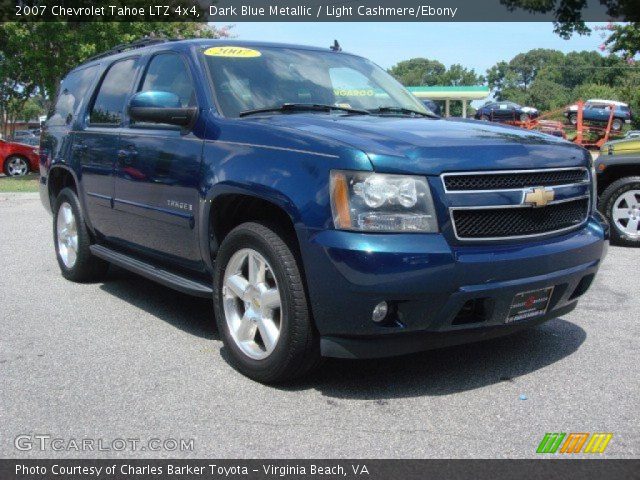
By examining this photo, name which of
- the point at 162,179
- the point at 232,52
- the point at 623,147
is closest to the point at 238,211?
the point at 162,179

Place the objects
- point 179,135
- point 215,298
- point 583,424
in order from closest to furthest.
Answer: point 583,424, point 215,298, point 179,135

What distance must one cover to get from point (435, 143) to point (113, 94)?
318 cm

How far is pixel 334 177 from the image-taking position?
11.0 ft

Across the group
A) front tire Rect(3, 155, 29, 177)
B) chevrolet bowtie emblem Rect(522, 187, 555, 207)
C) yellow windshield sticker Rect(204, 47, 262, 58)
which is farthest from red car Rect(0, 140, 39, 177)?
chevrolet bowtie emblem Rect(522, 187, 555, 207)

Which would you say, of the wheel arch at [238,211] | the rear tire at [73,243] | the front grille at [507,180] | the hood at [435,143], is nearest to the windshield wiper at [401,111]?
the hood at [435,143]

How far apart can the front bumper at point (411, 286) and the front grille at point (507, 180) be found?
0.29 m

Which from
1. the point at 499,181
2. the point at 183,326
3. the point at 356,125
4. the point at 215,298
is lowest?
the point at 183,326

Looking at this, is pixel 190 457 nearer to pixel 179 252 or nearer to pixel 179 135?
pixel 179 252

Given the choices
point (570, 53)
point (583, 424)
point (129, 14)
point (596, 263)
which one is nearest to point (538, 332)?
point (596, 263)

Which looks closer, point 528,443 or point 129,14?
point 528,443

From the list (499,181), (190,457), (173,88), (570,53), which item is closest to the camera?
Result: (190,457)

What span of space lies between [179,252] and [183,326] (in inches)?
27.3

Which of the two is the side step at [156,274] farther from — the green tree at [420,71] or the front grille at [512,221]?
the green tree at [420,71]
